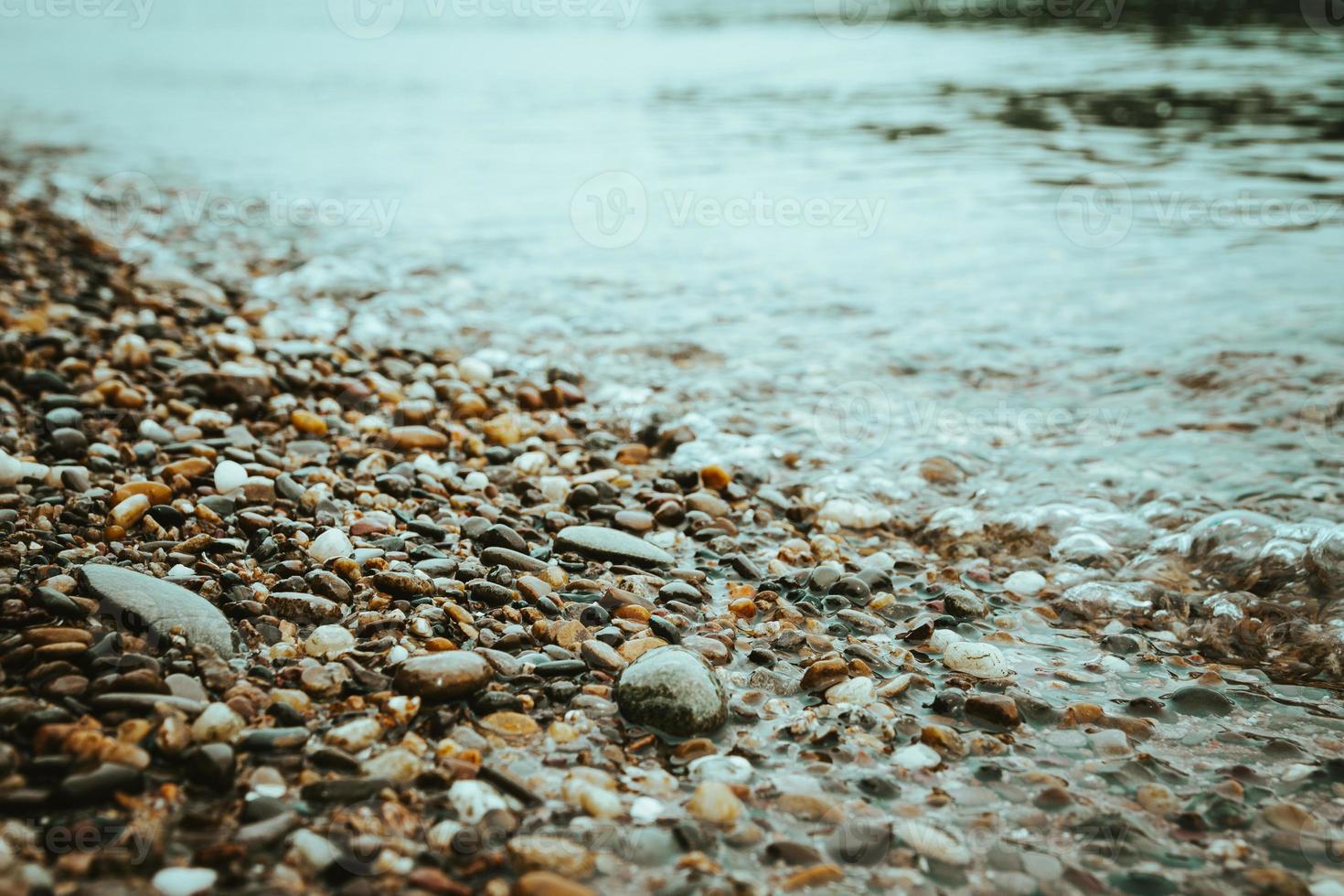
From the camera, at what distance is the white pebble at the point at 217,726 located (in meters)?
1.86

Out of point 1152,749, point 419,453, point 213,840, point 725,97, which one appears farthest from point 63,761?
point 725,97

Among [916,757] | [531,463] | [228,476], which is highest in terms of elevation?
[228,476]

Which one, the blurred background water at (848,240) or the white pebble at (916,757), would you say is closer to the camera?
the white pebble at (916,757)

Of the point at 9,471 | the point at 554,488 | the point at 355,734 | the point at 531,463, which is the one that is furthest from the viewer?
the point at 531,463

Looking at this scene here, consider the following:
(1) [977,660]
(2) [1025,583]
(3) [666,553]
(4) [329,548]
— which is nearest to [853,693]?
(1) [977,660]

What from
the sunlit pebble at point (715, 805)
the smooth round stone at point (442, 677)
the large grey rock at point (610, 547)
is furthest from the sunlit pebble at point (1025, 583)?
the smooth round stone at point (442, 677)

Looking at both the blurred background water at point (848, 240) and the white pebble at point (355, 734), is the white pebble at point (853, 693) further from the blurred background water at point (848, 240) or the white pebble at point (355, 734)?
the blurred background water at point (848, 240)

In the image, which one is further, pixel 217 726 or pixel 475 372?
pixel 475 372

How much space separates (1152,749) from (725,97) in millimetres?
16530

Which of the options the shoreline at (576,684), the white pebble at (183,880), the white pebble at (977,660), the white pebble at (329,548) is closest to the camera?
the white pebble at (183,880)

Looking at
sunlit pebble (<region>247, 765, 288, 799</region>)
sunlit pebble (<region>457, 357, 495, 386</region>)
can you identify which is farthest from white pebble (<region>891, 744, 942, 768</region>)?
sunlit pebble (<region>457, 357, 495, 386</region>)

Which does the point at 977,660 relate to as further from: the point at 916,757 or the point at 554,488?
Result: the point at 554,488

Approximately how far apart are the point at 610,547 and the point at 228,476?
138cm

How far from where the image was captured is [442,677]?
6.95 ft
